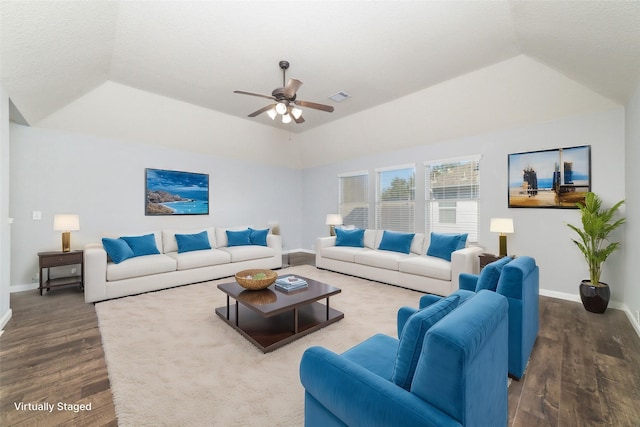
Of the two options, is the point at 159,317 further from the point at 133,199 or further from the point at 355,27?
the point at 355,27

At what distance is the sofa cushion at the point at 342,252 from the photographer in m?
5.12

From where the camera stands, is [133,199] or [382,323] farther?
[133,199]

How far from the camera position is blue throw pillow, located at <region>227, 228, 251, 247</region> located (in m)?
5.62

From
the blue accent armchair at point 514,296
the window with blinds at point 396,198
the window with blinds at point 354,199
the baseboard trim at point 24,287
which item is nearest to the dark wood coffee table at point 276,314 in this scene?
the blue accent armchair at point 514,296

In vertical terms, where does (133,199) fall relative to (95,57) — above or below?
below

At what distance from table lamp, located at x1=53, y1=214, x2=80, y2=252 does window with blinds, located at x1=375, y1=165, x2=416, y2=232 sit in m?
5.77

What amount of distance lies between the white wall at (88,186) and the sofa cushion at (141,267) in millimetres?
1388

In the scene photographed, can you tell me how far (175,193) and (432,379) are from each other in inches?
238

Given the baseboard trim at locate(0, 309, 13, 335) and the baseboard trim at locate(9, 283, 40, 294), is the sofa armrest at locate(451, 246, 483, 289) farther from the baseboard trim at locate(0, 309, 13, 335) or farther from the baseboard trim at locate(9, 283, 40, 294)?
the baseboard trim at locate(9, 283, 40, 294)

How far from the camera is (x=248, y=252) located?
5328 mm

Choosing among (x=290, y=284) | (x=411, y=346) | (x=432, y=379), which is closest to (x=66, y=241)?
(x=290, y=284)

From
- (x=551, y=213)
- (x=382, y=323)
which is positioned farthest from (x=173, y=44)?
(x=551, y=213)

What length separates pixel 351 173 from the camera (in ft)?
22.6

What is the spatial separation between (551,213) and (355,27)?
3904 millimetres
